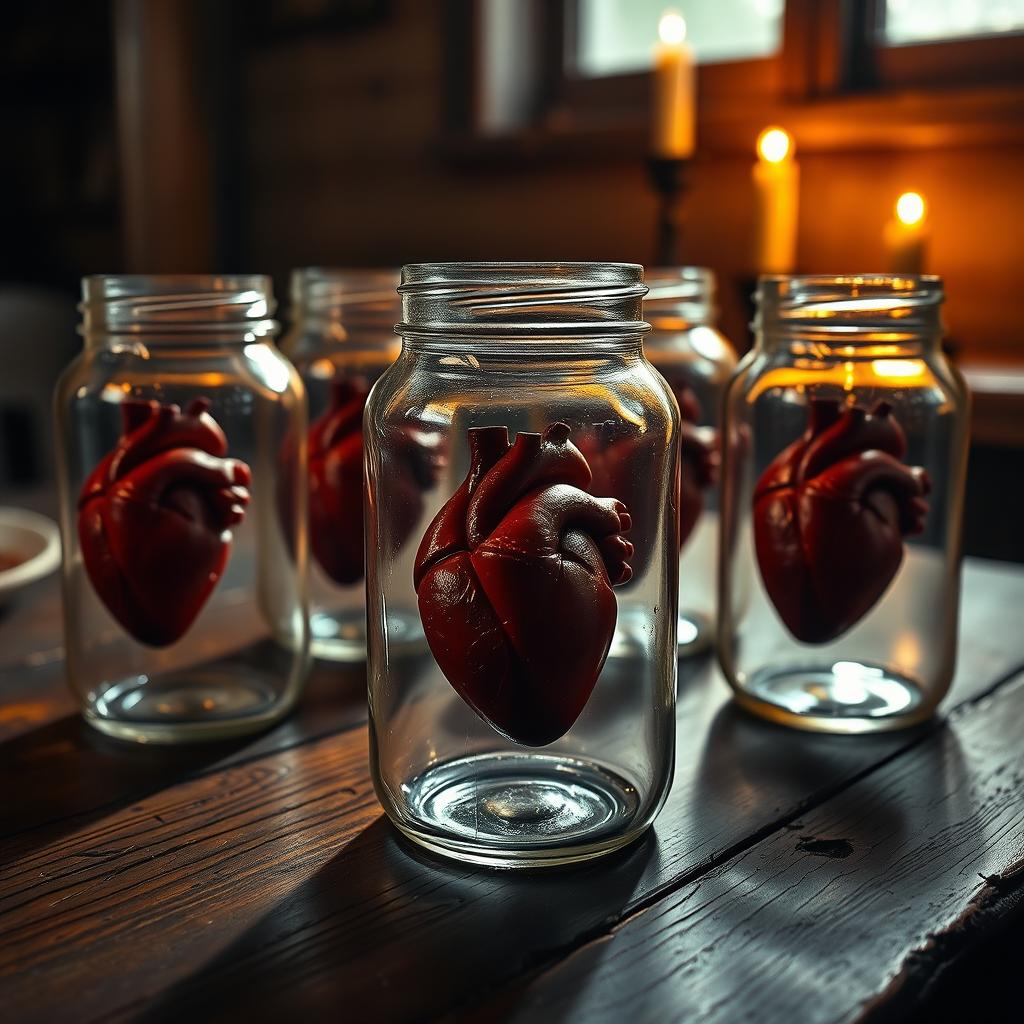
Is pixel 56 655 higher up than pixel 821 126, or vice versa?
pixel 821 126

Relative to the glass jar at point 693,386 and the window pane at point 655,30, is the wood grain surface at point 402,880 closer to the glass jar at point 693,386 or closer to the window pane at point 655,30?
the glass jar at point 693,386

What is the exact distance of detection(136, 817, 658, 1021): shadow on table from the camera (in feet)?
1.35

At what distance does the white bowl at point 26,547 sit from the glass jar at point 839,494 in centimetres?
51

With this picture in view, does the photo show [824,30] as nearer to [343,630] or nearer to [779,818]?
[343,630]

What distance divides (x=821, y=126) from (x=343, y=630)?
40.6 inches

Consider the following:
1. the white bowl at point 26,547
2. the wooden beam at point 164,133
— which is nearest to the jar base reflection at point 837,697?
the white bowl at point 26,547

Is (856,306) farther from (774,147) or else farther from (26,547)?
(26,547)

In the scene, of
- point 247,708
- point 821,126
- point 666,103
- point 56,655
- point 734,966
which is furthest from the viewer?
point 821,126

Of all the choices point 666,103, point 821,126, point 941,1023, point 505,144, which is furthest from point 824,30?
point 941,1023

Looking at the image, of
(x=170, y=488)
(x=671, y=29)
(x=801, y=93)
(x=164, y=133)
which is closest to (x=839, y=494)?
(x=170, y=488)

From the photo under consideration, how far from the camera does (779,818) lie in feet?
1.83

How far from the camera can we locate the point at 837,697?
70cm

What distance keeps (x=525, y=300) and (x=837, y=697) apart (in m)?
0.34

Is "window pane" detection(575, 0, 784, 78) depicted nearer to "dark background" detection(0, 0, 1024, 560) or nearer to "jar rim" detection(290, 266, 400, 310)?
"dark background" detection(0, 0, 1024, 560)
